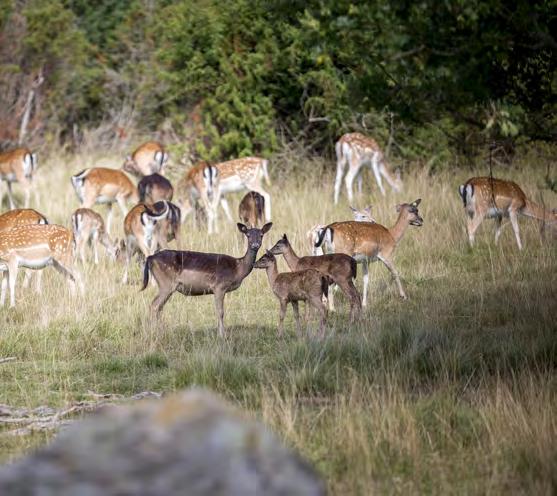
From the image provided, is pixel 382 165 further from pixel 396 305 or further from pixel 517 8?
pixel 517 8

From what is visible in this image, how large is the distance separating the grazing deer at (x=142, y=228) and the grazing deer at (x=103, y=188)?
7.80ft

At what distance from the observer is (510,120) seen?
6633 millimetres

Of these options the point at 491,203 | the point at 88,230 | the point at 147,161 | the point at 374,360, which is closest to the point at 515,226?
the point at 491,203

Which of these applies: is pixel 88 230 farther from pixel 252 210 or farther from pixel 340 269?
pixel 340 269

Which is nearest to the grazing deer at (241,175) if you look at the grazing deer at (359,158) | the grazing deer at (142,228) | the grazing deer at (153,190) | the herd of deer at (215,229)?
the herd of deer at (215,229)

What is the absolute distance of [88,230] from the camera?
13.2 m

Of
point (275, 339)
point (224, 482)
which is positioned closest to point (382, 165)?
point (275, 339)

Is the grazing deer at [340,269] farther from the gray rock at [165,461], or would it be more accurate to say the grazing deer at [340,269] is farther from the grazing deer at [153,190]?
the gray rock at [165,461]

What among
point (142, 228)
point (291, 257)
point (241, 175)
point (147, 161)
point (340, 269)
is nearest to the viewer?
point (340, 269)

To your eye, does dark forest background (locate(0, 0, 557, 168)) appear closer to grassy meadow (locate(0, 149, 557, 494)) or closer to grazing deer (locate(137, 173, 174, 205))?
grassy meadow (locate(0, 149, 557, 494))

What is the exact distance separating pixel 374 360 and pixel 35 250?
4862mm

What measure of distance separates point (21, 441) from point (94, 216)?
24.3 ft

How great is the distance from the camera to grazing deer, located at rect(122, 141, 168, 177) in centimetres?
1830

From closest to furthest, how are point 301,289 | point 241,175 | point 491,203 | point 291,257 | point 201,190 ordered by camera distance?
1. point 301,289
2. point 291,257
3. point 491,203
4. point 201,190
5. point 241,175
